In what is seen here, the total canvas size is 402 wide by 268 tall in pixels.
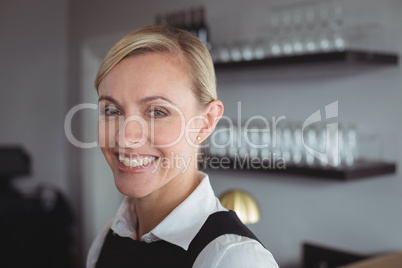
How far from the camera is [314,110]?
2281mm

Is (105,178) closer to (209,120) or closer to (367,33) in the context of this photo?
(367,33)

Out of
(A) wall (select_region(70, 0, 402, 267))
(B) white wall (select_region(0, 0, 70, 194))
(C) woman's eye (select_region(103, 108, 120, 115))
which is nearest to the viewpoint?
(C) woman's eye (select_region(103, 108, 120, 115))


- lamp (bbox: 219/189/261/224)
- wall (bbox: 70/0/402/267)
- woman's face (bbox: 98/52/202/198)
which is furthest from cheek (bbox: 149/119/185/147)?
wall (bbox: 70/0/402/267)

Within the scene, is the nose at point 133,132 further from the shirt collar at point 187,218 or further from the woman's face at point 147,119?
the shirt collar at point 187,218

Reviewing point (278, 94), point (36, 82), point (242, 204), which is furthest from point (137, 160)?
point (36, 82)

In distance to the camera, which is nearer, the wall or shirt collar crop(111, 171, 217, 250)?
shirt collar crop(111, 171, 217, 250)

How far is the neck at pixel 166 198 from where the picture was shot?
34.7 inches

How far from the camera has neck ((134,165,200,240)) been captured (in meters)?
0.88

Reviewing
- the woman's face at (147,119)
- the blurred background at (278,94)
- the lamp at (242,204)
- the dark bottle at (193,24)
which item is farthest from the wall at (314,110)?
the woman's face at (147,119)

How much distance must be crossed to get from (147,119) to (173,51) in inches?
5.0

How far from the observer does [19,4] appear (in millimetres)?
3820

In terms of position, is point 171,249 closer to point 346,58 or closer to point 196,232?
point 196,232

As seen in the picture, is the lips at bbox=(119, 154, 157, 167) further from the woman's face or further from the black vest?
the black vest

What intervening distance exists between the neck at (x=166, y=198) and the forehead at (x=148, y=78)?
17cm
